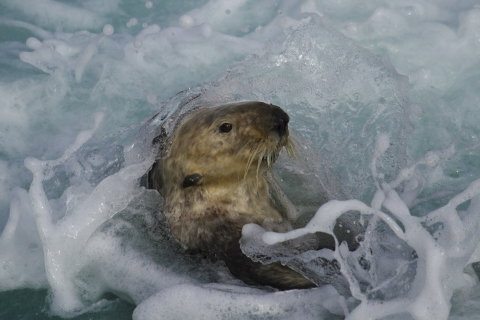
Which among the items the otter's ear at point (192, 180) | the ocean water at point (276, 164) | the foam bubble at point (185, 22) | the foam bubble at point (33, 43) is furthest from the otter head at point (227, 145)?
the foam bubble at point (33, 43)

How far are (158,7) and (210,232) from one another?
461cm

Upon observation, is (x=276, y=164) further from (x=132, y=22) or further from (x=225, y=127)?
(x=132, y=22)

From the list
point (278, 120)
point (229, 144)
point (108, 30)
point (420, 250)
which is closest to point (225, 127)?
point (229, 144)

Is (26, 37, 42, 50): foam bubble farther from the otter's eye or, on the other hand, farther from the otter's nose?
the otter's nose

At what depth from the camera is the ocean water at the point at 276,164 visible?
11.4 ft

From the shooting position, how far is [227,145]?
3859mm

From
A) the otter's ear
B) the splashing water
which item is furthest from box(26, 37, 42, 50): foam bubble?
the splashing water

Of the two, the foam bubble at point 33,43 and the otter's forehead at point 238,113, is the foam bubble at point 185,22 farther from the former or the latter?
the otter's forehead at point 238,113

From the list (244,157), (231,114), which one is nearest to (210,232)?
(244,157)

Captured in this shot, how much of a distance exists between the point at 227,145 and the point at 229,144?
2 cm

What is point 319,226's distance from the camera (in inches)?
133

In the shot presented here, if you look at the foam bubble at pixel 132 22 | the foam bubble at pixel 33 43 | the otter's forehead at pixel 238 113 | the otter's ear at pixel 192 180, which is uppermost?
the foam bubble at pixel 132 22

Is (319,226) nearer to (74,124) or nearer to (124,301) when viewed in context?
(124,301)

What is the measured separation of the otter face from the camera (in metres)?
3.75
